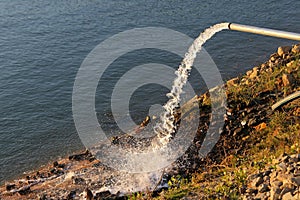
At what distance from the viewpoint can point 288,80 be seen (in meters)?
15.7

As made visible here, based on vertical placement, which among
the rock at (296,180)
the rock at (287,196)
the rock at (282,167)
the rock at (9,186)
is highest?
the rock at (282,167)

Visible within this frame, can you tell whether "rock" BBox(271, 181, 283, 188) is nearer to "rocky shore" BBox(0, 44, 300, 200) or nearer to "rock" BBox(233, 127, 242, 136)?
"rocky shore" BBox(0, 44, 300, 200)

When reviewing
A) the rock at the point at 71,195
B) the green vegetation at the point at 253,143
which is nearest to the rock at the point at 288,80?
the green vegetation at the point at 253,143

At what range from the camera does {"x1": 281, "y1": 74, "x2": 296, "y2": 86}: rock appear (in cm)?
1572

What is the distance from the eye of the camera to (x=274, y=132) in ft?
44.5

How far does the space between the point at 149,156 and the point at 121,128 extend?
11.9ft

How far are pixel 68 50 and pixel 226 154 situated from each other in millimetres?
15525

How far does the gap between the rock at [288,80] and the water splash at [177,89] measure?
3.22 m

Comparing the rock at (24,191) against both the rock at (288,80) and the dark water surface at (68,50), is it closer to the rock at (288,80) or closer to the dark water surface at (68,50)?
the dark water surface at (68,50)

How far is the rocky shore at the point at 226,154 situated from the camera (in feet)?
38.5

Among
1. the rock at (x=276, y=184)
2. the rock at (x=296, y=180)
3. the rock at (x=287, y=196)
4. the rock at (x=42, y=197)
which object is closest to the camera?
the rock at (x=287, y=196)

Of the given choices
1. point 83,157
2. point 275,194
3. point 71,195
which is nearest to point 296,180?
point 275,194

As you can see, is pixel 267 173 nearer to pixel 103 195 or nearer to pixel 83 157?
pixel 103 195

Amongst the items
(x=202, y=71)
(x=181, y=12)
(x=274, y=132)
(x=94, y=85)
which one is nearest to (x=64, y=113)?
(x=94, y=85)
